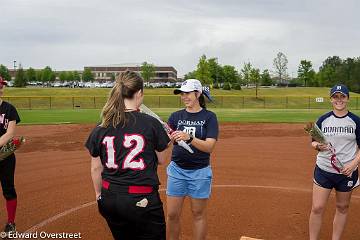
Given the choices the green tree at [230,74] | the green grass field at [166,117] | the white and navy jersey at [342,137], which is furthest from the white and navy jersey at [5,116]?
the green tree at [230,74]

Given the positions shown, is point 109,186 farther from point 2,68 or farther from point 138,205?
point 2,68

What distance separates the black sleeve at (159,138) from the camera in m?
3.49

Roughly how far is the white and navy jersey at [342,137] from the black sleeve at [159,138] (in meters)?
2.58

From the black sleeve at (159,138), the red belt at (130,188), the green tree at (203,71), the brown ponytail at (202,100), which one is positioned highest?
the green tree at (203,71)

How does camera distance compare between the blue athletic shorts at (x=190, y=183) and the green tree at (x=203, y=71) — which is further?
the green tree at (x=203, y=71)

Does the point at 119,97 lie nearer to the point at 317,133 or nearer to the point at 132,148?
the point at 132,148

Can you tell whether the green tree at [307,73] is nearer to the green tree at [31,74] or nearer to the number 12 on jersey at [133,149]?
the green tree at [31,74]

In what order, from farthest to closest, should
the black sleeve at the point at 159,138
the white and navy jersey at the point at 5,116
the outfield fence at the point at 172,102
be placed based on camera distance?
the outfield fence at the point at 172,102
the white and navy jersey at the point at 5,116
the black sleeve at the point at 159,138

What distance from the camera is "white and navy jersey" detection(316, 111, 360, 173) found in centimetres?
514

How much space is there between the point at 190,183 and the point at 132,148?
1.84 metres

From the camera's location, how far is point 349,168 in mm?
5039

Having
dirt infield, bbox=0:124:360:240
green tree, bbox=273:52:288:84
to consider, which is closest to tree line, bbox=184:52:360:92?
green tree, bbox=273:52:288:84

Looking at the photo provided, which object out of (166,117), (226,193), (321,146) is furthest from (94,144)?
(166,117)

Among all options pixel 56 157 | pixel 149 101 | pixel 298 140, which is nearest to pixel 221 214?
pixel 56 157
